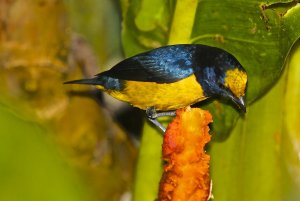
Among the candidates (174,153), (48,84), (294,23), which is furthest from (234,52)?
(48,84)

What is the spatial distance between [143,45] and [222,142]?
0.21 meters

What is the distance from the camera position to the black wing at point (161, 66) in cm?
107

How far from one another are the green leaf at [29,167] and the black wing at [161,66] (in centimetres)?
19

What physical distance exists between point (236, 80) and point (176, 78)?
0.28ft

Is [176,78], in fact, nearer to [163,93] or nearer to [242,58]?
[163,93]

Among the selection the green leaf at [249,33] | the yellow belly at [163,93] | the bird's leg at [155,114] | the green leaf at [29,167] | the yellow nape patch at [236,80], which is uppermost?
the green leaf at [249,33]

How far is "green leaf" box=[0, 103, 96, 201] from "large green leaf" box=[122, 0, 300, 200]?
13cm

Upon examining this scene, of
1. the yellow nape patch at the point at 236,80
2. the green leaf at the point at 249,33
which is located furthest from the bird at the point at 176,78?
the green leaf at the point at 249,33

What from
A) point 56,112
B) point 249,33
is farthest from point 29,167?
point 249,33

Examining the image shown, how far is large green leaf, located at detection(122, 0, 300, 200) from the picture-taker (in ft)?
3.80

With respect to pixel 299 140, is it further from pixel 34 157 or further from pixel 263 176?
pixel 34 157

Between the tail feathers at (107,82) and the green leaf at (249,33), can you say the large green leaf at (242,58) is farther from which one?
the tail feathers at (107,82)

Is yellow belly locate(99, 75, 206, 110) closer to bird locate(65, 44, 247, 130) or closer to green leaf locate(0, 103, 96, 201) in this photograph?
bird locate(65, 44, 247, 130)

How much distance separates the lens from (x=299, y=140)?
1.28 m
